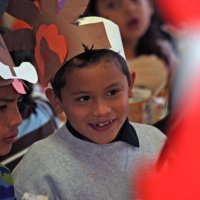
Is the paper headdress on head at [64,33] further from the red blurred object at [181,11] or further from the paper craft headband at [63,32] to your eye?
the red blurred object at [181,11]

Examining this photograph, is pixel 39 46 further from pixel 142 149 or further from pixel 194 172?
pixel 194 172

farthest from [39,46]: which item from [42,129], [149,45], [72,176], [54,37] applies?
[149,45]

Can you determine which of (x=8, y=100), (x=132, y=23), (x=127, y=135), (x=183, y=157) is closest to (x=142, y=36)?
(x=132, y=23)

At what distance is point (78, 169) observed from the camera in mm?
689

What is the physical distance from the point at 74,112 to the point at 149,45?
0.79 metres

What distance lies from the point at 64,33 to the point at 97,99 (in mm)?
112

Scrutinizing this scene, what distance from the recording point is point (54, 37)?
622 mm

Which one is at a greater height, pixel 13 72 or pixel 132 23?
pixel 13 72

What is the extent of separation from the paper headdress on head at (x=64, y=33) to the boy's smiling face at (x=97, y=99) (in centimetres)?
3

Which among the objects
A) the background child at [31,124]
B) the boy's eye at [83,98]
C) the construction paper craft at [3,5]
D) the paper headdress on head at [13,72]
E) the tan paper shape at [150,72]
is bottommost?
the tan paper shape at [150,72]

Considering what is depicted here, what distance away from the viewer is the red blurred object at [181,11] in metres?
0.28

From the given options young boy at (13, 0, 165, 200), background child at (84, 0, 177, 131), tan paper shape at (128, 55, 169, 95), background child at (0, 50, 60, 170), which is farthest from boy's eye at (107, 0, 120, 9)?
young boy at (13, 0, 165, 200)

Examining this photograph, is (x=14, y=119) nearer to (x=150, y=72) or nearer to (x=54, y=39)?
(x=54, y=39)

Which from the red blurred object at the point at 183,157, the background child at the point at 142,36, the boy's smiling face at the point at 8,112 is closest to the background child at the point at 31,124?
the background child at the point at 142,36
